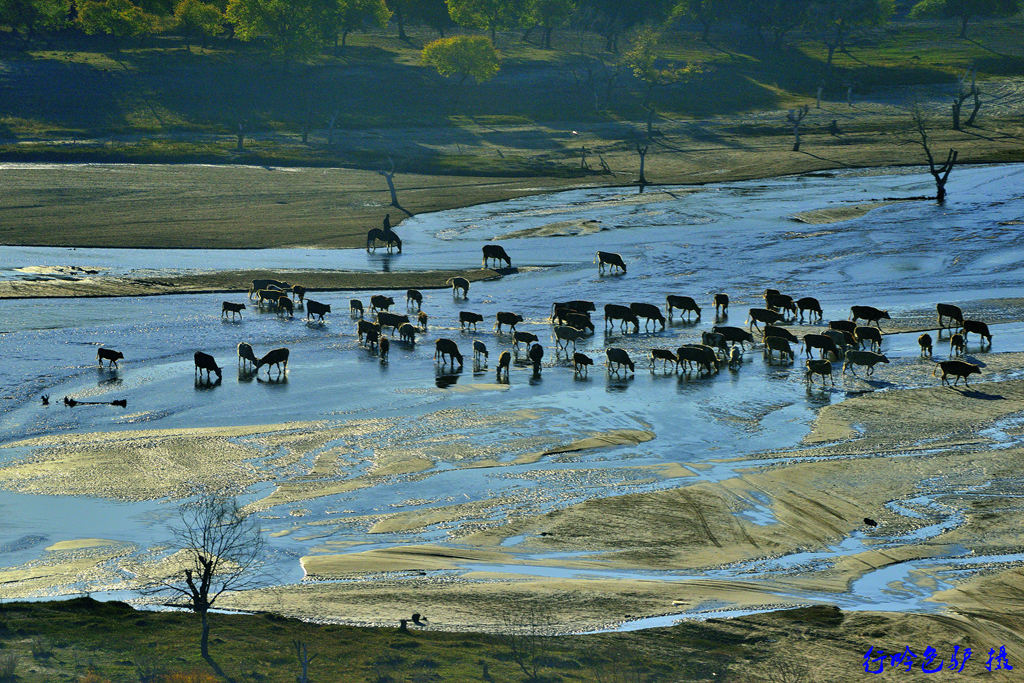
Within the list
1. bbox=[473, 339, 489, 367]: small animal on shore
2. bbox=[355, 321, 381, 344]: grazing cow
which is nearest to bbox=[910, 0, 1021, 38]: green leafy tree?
bbox=[355, 321, 381, 344]: grazing cow

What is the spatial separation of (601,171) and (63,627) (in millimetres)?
65286

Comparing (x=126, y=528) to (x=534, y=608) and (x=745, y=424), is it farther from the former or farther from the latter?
(x=745, y=424)

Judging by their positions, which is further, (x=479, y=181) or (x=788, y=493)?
(x=479, y=181)

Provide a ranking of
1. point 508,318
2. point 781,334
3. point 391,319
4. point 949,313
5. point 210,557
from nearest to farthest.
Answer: point 210,557, point 781,334, point 949,313, point 508,318, point 391,319

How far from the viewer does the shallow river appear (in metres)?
22.4

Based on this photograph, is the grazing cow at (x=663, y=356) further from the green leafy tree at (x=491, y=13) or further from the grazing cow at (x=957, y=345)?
the green leafy tree at (x=491, y=13)

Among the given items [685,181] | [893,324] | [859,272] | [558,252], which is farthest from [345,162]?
[893,324]

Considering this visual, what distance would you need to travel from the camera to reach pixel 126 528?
69.5 ft

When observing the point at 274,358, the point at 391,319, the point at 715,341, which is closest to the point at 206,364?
the point at 274,358

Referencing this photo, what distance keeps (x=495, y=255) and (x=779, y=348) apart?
19.8 metres

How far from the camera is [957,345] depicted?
33.5 m

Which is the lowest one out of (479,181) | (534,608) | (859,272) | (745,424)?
(534,608)

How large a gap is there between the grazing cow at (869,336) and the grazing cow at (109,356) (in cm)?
2176

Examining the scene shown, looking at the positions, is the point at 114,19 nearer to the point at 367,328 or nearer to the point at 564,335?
the point at 367,328
